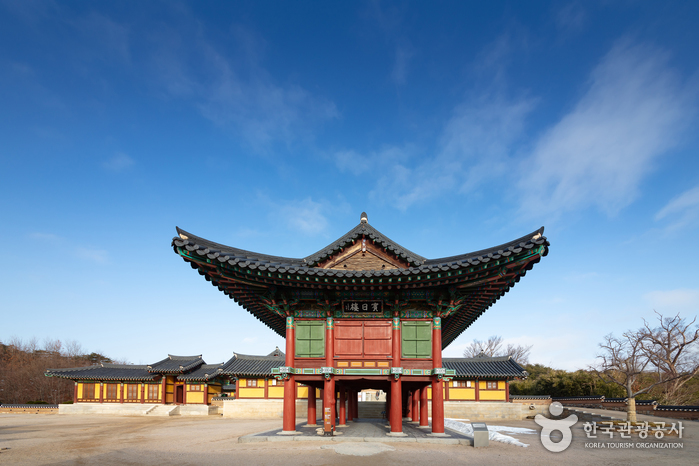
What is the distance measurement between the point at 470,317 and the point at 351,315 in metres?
7.00

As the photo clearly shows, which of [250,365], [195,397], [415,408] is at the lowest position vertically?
[195,397]

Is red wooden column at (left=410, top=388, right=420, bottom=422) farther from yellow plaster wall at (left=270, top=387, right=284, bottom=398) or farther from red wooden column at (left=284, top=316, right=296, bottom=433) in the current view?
yellow plaster wall at (left=270, top=387, right=284, bottom=398)

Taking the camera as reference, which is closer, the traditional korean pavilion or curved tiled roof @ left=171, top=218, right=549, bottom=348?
curved tiled roof @ left=171, top=218, right=549, bottom=348

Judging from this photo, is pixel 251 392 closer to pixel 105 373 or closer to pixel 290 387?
pixel 105 373

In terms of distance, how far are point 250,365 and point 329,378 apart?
3035cm

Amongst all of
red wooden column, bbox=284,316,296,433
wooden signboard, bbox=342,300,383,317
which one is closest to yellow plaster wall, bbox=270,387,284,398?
red wooden column, bbox=284,316,296,433

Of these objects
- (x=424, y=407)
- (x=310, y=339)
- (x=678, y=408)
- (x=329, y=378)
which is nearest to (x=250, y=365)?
A: (x=424, y=407)

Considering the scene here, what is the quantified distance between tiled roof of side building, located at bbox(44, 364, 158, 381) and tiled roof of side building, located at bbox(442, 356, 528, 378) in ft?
108

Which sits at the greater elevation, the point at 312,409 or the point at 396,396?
the point at 396,396

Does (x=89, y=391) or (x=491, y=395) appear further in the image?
(x=89, y=391)

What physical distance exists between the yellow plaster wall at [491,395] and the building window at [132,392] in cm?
3725

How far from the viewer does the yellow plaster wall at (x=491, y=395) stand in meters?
36.9

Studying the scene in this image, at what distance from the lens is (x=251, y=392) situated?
40.5 m

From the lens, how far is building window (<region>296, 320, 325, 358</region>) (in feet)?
49.9
